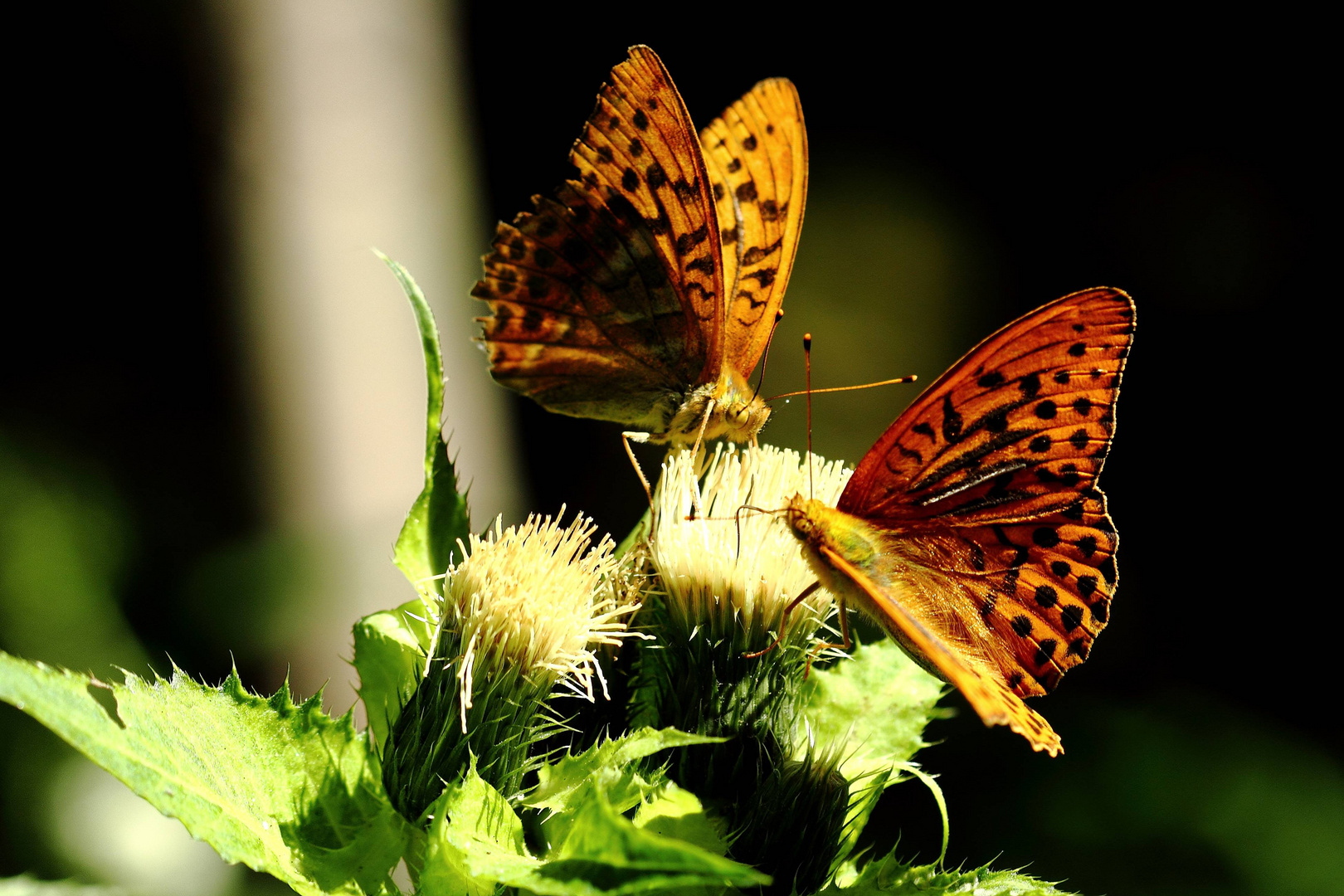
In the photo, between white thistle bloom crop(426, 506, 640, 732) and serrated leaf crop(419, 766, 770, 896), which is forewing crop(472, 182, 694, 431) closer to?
white thistle bloom crop(426, 506, 640, 732)

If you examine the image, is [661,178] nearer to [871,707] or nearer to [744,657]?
[744,657]

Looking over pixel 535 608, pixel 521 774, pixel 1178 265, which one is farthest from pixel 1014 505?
pixel 1178 265

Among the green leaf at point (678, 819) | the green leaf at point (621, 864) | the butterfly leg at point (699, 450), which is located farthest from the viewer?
the butterfly leg at point (699, 450)

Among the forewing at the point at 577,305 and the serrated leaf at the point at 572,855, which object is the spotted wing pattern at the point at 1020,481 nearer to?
the serrated leaf at the point at 572,855

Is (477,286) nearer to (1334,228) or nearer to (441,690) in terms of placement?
(441,690)

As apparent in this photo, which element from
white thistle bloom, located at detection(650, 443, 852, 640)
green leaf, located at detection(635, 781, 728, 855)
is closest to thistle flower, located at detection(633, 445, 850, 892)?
white thistle bloom, located at detection(650, 443, 852, 640)

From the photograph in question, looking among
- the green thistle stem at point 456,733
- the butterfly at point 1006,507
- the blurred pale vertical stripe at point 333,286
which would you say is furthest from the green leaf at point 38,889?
the blurred pale vertical stripe at point 333,286
